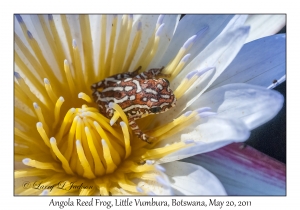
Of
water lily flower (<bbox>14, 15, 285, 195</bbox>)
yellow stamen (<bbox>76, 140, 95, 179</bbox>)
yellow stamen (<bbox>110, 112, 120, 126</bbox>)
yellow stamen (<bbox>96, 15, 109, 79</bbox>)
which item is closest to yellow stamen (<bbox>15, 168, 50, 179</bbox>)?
water lily flower (<bbox>14, 15, 285, 195</bbox>)

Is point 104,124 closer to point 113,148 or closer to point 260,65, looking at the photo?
point 113,148

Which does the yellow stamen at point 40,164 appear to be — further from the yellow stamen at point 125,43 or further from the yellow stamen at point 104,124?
the yellow stamen at point 125,43

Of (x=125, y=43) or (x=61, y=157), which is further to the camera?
(x=125, y=43)

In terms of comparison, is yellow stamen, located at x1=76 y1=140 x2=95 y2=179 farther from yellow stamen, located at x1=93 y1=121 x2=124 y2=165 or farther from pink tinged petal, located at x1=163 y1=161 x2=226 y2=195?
pink tinged petal, located at x1=163 y1=161 x2=226 y2=195

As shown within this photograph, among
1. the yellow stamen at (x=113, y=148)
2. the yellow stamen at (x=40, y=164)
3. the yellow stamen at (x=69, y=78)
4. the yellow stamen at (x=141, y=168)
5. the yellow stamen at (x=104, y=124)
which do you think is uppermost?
the yellow stamen at (x=69, y=78)

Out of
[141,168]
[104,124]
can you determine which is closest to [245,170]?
[141,168]

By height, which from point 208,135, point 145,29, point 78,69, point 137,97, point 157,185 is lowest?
point 157,185

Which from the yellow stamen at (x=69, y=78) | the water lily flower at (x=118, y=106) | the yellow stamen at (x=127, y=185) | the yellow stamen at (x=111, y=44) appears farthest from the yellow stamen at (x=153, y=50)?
the yellow stamen at (x=127, y=185)

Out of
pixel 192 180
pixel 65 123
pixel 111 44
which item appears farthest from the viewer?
pixel 111 44

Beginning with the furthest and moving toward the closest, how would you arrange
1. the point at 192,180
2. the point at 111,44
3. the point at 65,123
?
the point at 111,44 < the point at 65,123 < the point at 192,180
